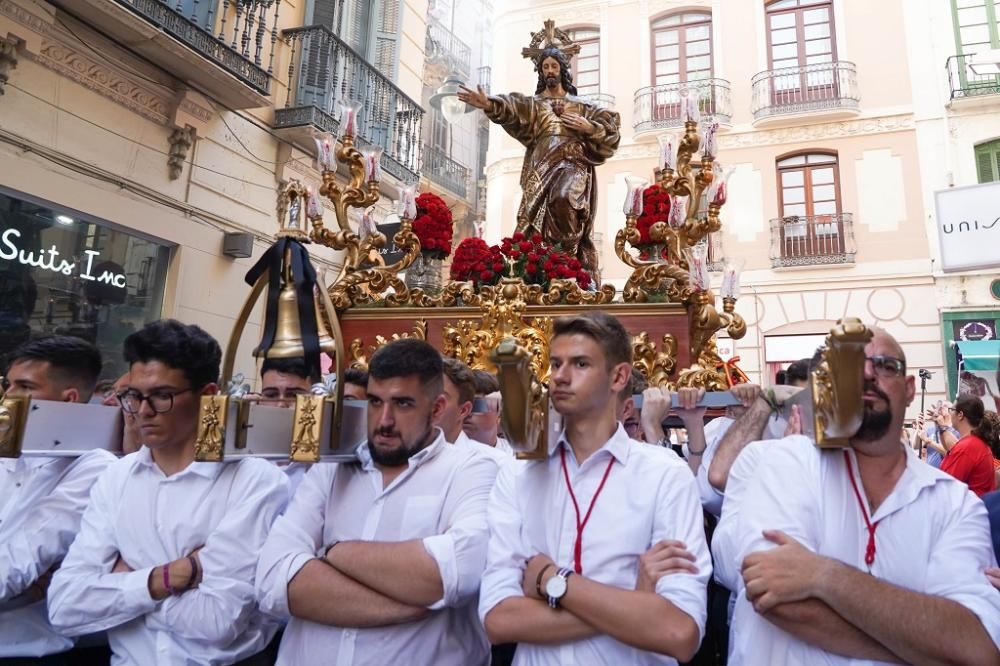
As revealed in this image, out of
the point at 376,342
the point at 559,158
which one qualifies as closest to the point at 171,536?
the point at 376,342

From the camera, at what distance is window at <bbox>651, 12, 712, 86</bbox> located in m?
13.8

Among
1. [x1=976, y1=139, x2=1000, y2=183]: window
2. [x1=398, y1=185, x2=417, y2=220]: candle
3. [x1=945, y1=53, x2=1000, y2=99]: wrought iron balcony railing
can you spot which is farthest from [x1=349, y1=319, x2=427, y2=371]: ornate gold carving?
[x1=945, y1=53, x2=1000, y2=99]: wrought iron balcony railing

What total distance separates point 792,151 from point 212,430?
12976 mm

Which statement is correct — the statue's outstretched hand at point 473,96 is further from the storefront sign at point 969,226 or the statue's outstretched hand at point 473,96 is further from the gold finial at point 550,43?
the storefront sign at point 969,226

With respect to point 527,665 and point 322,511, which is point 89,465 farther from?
point 527,665

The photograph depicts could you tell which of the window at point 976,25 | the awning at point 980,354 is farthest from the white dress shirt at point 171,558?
the window at point 976,25

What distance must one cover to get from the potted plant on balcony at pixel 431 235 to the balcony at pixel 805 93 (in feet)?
30.7

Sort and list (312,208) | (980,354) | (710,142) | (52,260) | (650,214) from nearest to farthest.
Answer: (710,142)
(312,208)
(650,214)
(52,260)
(980,354)

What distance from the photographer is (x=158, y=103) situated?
6645 millimetres

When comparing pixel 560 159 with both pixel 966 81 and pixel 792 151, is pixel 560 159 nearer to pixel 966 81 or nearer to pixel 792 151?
pixel 792 151

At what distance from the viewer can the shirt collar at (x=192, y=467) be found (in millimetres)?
2150

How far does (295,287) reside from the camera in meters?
2.01

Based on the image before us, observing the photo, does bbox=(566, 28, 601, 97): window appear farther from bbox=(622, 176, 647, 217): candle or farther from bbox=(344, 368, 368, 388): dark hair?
bbox=(344, 368, 368, 388): dark hair

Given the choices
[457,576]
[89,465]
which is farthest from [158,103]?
[457,576]
